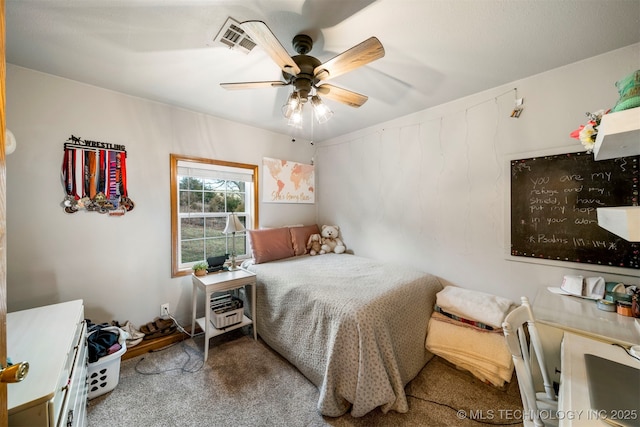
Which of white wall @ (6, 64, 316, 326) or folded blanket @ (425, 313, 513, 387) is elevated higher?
white wall @ (6, 64, 316, 326)

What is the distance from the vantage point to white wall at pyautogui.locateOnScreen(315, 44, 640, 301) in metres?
1.78

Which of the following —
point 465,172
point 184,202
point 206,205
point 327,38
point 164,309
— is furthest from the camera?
point 206,205

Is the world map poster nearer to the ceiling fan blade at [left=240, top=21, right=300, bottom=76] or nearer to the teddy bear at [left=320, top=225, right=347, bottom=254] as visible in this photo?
the teddy bear at [left=320, top=225, right=347, bottom=254]

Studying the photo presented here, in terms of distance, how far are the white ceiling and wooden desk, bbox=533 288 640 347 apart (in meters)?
1.75

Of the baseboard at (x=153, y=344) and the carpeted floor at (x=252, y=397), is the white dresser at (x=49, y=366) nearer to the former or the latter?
the carpeted floor at (x=252, y=397)

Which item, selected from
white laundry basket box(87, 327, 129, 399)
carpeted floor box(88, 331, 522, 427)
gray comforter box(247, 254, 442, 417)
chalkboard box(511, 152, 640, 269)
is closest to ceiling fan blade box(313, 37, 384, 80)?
gray comforter box(247, 254, 442, 417)

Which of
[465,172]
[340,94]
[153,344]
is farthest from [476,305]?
[153,344]

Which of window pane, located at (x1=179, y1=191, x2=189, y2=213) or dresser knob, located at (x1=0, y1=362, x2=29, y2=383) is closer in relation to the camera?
dresser knob, located at (x1=0, y1=362, x2=29, y2=383)

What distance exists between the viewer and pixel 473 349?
5.90ft

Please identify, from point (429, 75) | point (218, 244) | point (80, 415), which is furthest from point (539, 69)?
point (80, 415)

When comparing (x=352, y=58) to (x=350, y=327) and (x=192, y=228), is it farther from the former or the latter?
(x=192, y=228)

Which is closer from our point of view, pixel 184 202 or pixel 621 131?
pixel 621 131

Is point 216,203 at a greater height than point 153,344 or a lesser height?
greater

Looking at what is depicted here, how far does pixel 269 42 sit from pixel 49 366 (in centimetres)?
176
